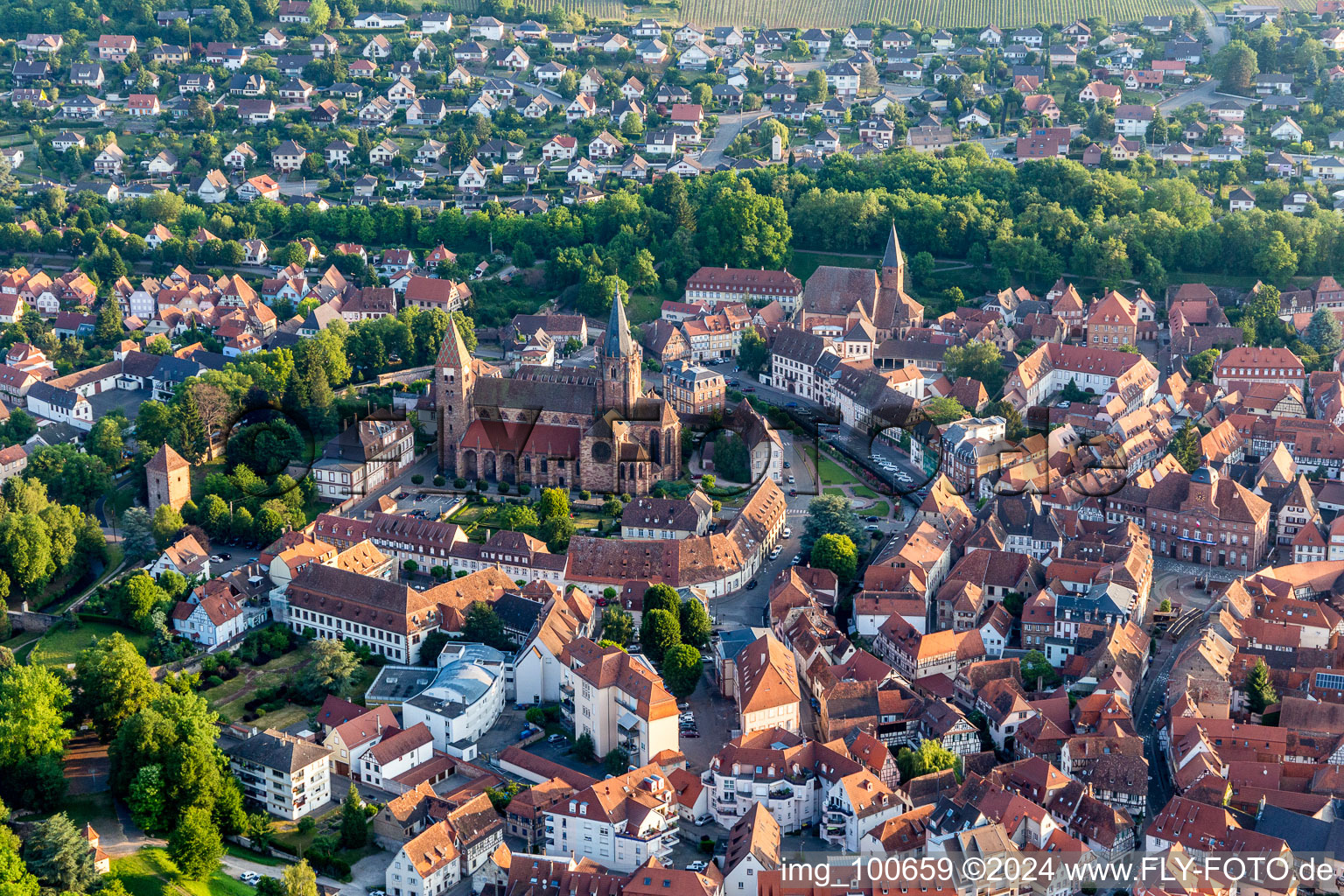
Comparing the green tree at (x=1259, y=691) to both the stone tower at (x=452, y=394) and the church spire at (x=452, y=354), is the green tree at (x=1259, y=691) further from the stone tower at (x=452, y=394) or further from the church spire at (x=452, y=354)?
the church spire at (x=452, y=354)

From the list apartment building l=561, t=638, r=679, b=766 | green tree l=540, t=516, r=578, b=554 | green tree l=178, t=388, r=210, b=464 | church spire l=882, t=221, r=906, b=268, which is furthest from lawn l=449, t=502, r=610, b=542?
church spire l=882, t=221, r=906, b=268

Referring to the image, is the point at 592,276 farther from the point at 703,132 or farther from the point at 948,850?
the point at 948,850

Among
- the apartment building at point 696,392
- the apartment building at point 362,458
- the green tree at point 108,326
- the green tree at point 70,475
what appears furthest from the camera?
the green tree at point 108,326

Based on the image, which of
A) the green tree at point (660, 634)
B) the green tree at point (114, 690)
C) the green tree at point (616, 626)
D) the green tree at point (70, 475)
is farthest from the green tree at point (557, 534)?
the green tree at point (70, 475)

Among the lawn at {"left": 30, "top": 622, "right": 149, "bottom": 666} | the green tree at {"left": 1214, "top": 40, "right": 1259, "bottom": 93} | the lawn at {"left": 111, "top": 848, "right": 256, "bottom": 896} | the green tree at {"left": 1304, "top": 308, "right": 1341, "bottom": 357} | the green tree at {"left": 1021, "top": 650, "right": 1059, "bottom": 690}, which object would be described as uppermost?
the green tree at {"left": 1214, "top": 40, "right": 1259, "bottom": 93}

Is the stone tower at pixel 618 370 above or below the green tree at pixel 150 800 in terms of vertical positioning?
above

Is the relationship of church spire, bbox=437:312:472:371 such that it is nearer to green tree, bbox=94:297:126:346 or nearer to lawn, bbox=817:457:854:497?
lawn, bbox=817:457:854:497

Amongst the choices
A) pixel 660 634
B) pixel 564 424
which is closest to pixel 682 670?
pixel 660 634

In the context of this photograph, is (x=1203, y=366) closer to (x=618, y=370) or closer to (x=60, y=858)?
(x=618, y=370)

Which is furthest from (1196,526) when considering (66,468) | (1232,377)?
(66,468)
